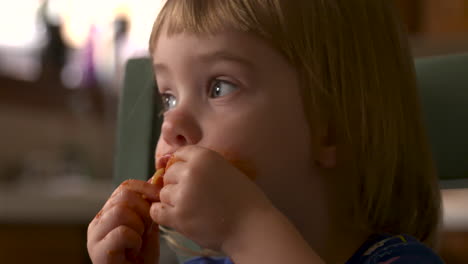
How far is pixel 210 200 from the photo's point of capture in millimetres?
699

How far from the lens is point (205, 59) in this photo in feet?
2.62

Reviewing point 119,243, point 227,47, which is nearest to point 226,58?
point 227,47

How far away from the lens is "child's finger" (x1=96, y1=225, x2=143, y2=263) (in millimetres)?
781

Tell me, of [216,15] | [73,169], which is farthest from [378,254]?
[73,169]

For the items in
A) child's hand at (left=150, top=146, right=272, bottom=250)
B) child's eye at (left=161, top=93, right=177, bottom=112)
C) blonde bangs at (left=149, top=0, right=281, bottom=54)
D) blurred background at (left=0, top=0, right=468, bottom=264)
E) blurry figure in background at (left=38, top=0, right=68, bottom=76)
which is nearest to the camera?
child's hand at (left=150, top=146, right=272, bottom=250)

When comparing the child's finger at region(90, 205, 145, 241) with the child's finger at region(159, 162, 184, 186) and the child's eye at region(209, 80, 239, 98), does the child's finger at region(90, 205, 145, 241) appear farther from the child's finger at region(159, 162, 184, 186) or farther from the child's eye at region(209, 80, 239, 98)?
the child's eye at region(209, 80, 239, 98)

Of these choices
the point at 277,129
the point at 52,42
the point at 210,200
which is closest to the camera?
the point at 210,200

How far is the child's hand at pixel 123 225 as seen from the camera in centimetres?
78

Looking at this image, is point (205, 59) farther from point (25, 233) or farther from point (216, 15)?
point (25, 233)

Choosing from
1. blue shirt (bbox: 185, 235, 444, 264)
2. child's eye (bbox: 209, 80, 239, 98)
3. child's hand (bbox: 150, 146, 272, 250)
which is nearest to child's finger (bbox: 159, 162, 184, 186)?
child's hand (bbox: 150, 146, 272, 250)

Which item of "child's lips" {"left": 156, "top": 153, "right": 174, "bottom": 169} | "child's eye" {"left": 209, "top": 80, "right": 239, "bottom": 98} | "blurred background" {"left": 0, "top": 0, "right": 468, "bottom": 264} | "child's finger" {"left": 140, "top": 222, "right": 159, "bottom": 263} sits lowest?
"blurred background" {"left": 0, "top": 0, "right": 468, "bottom": 264}

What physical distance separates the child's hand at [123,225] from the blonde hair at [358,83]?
22cm

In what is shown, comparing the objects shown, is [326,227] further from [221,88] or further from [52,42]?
[52,42]

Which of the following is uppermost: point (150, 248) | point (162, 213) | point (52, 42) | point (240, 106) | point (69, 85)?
point (240, 106)
